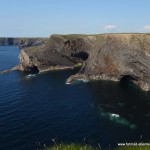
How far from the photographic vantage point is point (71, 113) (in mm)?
76062

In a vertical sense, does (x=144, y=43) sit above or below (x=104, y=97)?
above

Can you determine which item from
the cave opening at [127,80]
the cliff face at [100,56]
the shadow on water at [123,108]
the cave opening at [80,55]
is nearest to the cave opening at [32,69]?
the cliff face at [100,56]

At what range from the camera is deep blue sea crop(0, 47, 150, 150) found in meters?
59.2

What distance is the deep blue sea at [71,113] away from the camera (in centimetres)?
5925

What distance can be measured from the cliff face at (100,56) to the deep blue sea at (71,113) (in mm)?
6689

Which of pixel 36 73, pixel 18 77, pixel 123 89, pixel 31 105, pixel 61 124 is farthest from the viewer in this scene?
pixel 36 73

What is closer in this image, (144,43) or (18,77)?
(144,43)

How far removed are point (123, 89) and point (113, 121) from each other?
1399 inches

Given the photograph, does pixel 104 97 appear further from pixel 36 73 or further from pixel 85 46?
pixel 85 46

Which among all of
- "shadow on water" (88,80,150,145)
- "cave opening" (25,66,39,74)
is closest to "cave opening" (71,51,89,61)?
"cave opening" (25,66,39,74)

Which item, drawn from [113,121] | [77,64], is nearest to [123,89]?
[113,121]

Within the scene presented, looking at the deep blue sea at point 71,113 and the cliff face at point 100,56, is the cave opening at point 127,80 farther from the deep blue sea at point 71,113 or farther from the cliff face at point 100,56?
the deep blue sea at point 71,113

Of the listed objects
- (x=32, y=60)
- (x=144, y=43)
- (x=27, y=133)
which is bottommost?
(x=27, y=133)

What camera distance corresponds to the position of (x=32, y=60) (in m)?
151
